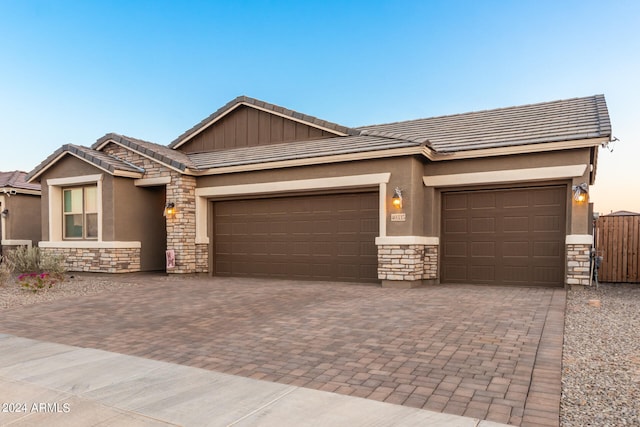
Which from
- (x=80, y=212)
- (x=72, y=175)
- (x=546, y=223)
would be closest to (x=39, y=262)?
(x=80, y=212)

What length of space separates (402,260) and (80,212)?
36.4 feet

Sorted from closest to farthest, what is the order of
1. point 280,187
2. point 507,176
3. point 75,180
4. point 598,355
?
point 598,355 → point 507,176 → point 280,187 → point 75,180

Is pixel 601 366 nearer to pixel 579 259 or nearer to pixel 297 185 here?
pixel 579 259

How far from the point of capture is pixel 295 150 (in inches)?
488

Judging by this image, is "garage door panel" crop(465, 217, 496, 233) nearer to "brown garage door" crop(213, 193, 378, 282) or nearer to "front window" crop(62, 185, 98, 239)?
"brown garage door" crop(213, 193, 378, 282)

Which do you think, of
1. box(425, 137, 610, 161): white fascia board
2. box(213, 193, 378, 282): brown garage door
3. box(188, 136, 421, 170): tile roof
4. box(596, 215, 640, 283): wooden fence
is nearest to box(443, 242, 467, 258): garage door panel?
box(213, 193, 378, 282): brown garage door

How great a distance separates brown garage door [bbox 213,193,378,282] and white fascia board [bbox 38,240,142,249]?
2751 mm

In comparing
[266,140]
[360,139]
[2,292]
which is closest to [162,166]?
[266,140]

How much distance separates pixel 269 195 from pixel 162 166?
3.74m

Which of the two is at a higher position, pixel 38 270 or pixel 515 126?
pixel 515 126

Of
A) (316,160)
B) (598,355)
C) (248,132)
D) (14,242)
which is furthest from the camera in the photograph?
(14,242)

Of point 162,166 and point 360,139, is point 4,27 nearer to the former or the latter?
point 162,166

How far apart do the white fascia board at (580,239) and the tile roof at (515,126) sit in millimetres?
2263

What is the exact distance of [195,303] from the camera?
8.16 metres
